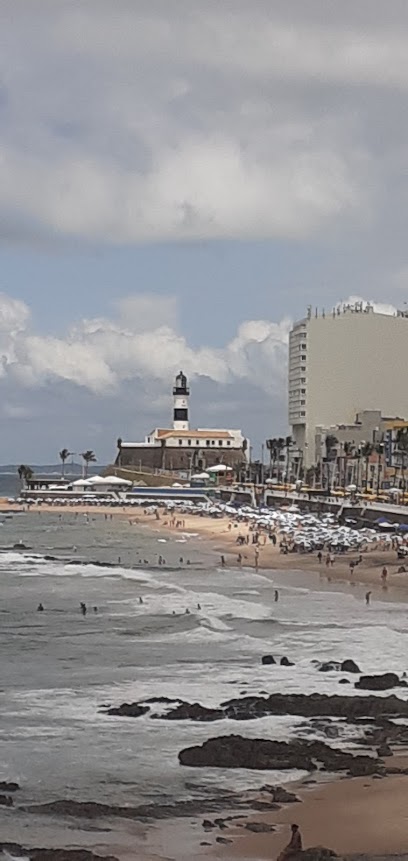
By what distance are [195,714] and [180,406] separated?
13331cm

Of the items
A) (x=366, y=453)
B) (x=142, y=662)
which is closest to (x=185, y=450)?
(x=366, y=453)

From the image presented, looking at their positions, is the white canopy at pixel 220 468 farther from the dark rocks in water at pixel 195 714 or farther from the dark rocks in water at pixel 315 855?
the dark rocks in water at pixel 315 855

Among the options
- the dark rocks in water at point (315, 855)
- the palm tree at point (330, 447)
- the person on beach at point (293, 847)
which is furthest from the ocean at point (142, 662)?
the palm tree at point (330, 447)

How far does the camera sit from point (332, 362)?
442 feet

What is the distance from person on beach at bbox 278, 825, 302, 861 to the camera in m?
13.8

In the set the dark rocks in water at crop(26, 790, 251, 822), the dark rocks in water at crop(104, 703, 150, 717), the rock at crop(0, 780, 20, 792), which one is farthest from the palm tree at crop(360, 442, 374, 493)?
the dark rocks in water at crop(26, 790, 251, 822)

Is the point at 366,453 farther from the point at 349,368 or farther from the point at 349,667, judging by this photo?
the point at 349,667

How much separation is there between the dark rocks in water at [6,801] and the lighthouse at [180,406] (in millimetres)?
136265

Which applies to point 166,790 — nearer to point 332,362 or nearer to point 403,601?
point 403,601

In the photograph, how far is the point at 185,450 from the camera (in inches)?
5773

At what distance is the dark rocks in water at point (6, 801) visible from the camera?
16700mm

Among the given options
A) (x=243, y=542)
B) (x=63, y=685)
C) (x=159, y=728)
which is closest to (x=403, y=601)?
(x=63, y=685)

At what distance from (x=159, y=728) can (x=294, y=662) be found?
284 inches

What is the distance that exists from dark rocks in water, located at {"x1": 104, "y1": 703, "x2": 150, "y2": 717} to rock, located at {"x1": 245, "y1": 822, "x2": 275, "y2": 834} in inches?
262
